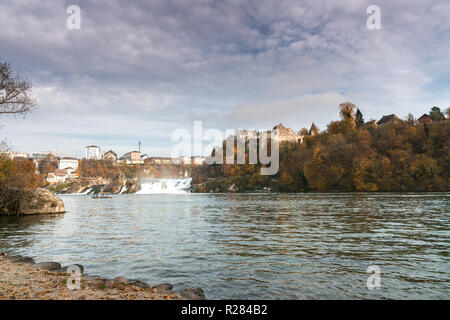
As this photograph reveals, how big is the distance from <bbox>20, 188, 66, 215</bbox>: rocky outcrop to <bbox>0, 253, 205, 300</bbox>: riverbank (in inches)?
970

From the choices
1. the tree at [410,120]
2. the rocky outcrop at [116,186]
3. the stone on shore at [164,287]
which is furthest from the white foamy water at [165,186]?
the stone on shore at [164,287]

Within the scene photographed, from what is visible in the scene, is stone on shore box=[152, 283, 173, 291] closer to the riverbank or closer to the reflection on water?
the riverbank

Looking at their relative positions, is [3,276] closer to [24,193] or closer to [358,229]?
[358,229]

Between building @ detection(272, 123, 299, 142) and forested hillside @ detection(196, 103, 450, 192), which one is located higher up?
building @ detection(272, 123, 299, 142)

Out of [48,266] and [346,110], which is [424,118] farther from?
[48,266]

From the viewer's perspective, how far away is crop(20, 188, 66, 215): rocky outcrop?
30261 millimetres

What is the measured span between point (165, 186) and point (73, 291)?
11960 centimetres

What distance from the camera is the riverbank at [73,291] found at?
6703 millimetres

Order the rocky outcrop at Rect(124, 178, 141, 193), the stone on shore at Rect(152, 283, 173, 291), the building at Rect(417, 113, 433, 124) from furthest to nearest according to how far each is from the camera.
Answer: the rocky outcrop at Rect(124, 178, 141, 193) → the building at Rect(417, 113, 433, 124) → the stone on shore at Rect(152, 283, 173, 291)

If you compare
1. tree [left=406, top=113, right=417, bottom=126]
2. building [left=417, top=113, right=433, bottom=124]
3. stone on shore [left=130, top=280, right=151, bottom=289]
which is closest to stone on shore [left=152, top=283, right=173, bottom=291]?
stone on shore [left=130, top=280, right=151, bottom=289]
